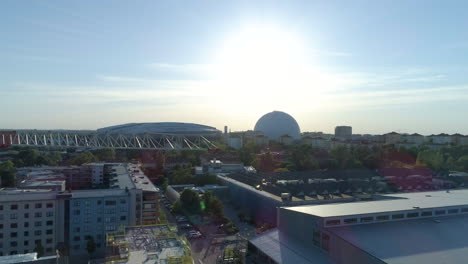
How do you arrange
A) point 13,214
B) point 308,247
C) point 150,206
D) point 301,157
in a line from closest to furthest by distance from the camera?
point 308,247
point 13,214
point 150,206
point 301,157

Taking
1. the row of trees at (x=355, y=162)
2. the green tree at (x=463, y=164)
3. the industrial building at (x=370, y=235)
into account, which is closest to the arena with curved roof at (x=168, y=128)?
the row of trees at (x=355, y=162)

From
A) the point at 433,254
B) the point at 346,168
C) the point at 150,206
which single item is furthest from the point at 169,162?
the point at 433,254

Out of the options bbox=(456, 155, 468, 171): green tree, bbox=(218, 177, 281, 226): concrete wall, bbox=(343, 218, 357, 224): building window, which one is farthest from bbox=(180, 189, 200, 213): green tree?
bbox=(456, 155, 468, 171): green tree

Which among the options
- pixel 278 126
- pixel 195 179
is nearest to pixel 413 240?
pixel 195 179

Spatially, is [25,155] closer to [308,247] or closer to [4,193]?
[4,193]

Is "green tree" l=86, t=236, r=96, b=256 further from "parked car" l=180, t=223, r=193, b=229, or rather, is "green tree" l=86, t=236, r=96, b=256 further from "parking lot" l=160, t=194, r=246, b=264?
"parked car" l=180, t=223, r=193, b=229

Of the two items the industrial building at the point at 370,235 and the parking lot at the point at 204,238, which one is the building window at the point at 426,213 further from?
the parking lot at the point at 204,238

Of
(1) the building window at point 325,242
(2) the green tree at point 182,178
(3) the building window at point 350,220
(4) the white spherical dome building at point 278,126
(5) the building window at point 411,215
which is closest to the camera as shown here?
(1) the building window at point 325,242
